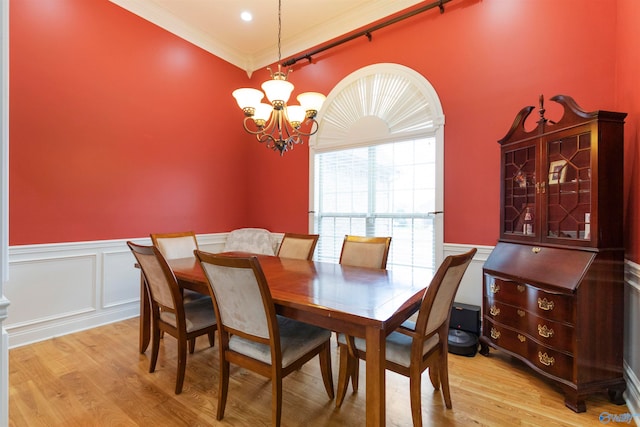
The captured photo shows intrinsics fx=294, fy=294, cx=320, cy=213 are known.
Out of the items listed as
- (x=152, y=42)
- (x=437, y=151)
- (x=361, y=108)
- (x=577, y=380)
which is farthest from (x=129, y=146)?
(x=577, y=380)

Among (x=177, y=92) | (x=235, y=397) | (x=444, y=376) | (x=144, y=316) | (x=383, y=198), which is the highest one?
(x=177, y=92)

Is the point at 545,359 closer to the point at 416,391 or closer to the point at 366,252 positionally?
the point at 416,391

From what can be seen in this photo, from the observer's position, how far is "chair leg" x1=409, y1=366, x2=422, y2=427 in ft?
4.81

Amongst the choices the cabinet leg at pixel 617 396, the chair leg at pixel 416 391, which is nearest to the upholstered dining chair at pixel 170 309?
the chair leg at pixel 416 391

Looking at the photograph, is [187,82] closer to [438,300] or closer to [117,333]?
[117,333]

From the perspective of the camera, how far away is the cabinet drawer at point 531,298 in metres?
1.83

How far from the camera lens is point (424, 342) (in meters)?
1.53

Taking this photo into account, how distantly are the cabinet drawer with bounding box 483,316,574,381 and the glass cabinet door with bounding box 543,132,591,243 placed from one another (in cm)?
74

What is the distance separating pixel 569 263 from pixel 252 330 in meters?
1.99

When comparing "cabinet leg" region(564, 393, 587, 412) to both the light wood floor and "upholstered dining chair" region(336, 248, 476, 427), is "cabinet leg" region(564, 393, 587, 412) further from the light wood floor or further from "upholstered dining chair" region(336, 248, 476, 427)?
"upholstered dining chair" region(336, 248, 476, 427)

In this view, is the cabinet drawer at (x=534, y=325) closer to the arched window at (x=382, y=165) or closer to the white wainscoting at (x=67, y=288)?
the arched window at (x=382, y=165)

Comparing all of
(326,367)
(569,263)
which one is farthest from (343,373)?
(569,263)

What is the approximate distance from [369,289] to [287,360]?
0.59 meters

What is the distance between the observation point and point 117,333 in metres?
2.84
